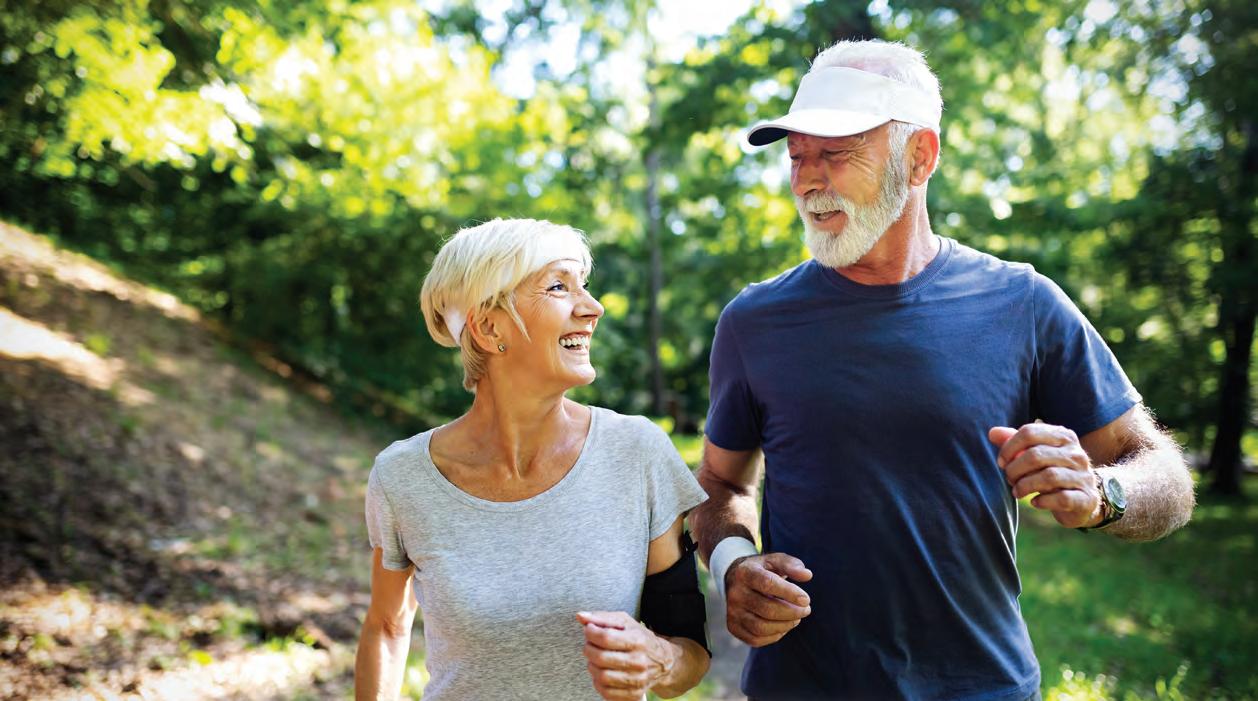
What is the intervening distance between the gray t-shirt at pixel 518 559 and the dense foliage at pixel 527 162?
407 centimetres

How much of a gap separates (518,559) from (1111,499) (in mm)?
1363

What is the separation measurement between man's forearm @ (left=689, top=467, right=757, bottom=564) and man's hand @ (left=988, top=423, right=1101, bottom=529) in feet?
2.73

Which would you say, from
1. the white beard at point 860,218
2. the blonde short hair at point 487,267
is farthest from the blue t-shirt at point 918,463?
the blonde short hair at point 487,267

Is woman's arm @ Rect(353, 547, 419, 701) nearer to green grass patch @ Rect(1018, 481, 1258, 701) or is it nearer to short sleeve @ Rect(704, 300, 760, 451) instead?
short sleeve @ Rect(704, 300, 760, 451)

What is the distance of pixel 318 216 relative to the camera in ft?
39.1

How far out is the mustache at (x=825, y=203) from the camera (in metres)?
2.36

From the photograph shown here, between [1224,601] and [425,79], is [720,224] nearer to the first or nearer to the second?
[425,79]

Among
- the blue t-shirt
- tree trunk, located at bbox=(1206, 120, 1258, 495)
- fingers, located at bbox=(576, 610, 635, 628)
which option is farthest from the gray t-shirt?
tree trunk, located at bbox=(1206, 120, 1258, 495)

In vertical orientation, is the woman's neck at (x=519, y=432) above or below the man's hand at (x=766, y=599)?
above

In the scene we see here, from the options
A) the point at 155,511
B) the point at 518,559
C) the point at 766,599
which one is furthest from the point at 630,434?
the point at 155,511

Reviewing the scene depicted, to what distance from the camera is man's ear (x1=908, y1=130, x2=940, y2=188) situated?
2424mm

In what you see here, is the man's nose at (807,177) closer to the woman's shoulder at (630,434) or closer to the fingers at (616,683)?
the woman's shoulder at (630,434)

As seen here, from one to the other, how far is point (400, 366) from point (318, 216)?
7.61 feet

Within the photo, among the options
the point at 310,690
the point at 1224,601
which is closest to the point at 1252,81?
the point at 1224,601
